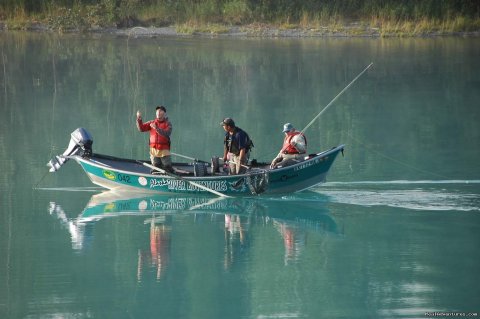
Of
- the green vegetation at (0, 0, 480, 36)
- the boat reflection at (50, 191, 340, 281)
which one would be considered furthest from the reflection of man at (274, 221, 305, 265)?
the green vegetation at (0, 0, 480, 36)

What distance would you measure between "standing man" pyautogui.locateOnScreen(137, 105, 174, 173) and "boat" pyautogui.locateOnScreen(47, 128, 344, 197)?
182 mm

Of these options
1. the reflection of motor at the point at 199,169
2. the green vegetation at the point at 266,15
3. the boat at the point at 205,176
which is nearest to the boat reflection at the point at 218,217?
the boat at the point at 205,176

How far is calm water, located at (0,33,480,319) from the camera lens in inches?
518

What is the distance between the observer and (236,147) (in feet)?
58.7

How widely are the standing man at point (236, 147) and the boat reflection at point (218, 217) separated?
0.57 m

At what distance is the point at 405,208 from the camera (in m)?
17.3

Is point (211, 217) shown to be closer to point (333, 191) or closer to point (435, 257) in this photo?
point (333, 191)

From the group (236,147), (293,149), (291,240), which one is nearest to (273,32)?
(293,149)

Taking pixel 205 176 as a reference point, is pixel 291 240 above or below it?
below

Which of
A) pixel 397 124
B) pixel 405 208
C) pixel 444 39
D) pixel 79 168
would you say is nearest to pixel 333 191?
pixel 405 208

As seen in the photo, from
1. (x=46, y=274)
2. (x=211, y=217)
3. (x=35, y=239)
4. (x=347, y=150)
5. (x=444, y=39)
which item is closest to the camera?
(x=46, y=274)

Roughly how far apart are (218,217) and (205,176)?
1.02m

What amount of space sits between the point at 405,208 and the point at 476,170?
11.1ft

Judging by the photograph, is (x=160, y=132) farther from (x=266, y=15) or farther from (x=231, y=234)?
(x=266, y=15)
